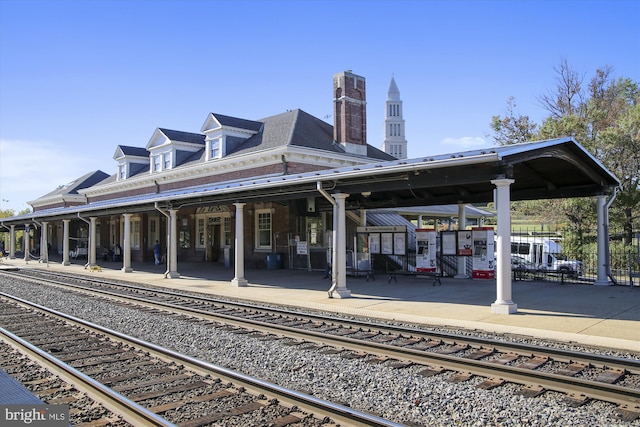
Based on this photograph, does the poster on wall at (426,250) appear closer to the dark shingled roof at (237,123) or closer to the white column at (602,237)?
the white column at (602,237)

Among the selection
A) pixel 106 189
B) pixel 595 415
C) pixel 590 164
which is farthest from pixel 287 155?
pixel 106 189

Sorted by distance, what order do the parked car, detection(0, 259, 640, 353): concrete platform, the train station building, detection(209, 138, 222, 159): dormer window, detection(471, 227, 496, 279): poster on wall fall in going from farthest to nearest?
1. detection(209, 138, 222, 159): dormer window
2. the parked car
3. detection(471, 227, 496, 279): poster on wall
4. the train station building
5. detection(0, 259, 640, 353): concrete platform

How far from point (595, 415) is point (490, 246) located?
479 inches

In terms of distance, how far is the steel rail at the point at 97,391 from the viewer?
5.05m

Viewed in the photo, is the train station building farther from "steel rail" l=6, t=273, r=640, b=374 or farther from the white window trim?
"steel rail" l=6, t=273, r=640, b=374

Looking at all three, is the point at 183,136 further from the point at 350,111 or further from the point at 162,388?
the point at 162,388

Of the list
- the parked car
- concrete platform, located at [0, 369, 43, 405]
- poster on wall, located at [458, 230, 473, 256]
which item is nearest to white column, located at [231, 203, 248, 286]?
poster on wall, located at [458, 230, 473, 256]

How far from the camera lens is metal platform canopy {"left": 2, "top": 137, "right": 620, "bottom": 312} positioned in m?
10.8

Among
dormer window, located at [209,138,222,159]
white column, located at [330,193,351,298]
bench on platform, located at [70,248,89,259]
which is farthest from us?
bench on platform, located at [70,248,89,259]

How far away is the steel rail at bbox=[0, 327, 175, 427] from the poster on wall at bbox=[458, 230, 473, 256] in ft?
45.1

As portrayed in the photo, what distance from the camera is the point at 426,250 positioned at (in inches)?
682

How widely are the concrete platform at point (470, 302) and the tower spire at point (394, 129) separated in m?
106

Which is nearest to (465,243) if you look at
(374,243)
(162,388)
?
(374,243)

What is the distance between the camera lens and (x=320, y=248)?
23.5m
